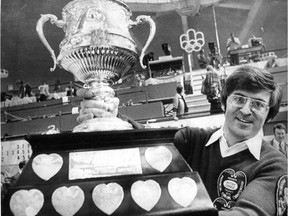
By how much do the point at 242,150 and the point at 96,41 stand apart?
0.33 m

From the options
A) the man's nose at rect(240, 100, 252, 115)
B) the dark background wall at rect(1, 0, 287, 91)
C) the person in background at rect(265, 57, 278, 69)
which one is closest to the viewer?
the man's nose at rect(240, 100, 252, 115)

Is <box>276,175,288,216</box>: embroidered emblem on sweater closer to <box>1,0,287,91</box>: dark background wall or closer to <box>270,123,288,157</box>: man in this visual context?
<box>270,123,288,157</box>: man

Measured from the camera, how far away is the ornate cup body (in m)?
0.49

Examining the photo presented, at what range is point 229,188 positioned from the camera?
541mm

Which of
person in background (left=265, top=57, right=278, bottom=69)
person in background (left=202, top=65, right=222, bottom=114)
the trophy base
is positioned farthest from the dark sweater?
person in background (left=265, top=57, right=278, bottom=69)

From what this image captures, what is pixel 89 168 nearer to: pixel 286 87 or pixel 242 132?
pixel 242 132

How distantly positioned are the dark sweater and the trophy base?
192mm

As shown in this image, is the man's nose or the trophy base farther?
the man's nose

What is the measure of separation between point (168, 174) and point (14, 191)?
0.57 ft

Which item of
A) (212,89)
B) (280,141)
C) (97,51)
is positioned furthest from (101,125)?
(212,89)

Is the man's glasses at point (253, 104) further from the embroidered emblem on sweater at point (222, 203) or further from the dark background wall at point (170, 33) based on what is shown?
the dark background wall at point (170, 33)

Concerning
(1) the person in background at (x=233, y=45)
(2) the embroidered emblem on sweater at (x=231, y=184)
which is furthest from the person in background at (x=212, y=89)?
(2) the embroidered emblem on sweater at (x=231, y=184)

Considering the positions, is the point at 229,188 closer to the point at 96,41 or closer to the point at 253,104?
the point at 253,104

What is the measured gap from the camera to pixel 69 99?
4602mm
